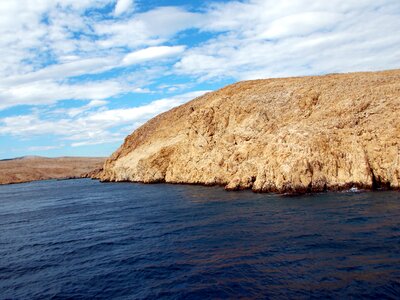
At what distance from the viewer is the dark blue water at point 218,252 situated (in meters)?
16.6

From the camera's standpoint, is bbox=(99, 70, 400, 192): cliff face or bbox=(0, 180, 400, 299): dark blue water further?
bbox=(99, 70, 400, 192): cliff face

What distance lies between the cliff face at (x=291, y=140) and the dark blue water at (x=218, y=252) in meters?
4.76

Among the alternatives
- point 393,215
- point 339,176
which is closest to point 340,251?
point 393,215

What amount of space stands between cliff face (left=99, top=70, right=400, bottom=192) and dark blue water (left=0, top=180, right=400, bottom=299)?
187 inches

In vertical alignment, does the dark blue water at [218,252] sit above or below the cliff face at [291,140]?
below

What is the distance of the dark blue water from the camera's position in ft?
54.5

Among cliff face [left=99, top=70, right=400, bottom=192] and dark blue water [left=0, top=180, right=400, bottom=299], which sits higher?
cliff face [left=99, top=70, right=400, bottom=192]

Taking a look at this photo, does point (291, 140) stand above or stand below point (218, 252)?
above

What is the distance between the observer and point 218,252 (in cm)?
2184

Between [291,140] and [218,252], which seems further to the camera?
[291,140]

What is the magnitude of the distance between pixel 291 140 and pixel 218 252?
2532 cm

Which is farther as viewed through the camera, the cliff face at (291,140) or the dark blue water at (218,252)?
the cliff face at (291,140)

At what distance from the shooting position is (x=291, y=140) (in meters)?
44.0

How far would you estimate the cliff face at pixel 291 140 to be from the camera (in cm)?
4069
